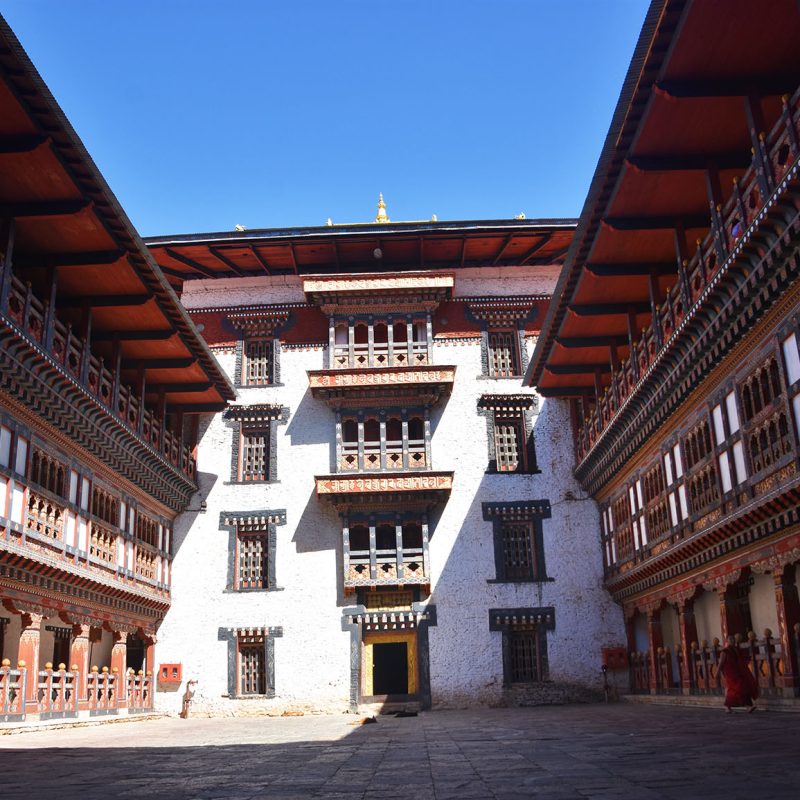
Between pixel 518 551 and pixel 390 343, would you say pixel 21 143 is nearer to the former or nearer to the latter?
pixel 390 343

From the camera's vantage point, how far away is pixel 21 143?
13.0 m

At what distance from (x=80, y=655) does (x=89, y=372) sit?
579 centimetres

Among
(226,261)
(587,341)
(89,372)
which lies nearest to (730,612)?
(587,341)

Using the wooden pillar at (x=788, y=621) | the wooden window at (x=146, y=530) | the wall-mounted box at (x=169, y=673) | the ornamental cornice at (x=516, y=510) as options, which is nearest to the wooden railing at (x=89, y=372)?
the wooden window at (x=146, y=530)

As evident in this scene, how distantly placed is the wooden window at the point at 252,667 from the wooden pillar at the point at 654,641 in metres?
9.64

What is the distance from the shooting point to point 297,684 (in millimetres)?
22703

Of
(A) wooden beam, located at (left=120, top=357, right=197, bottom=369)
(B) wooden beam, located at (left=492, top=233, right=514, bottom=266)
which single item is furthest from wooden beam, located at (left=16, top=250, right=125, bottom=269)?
(B) wooden beam, located at (left=492, top=233, right=514, bottom=266)

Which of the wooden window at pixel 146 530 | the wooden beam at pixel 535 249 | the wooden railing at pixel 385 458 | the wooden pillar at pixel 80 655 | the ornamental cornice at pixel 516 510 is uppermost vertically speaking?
the wooden beam at pixel 535 249

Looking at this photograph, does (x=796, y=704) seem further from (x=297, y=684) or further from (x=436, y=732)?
(x=297, y=684)

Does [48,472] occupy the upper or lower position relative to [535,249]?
lower

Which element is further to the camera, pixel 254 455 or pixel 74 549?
pixel 254 455

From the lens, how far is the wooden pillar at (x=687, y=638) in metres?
17.2

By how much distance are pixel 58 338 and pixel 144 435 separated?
478 centimetres

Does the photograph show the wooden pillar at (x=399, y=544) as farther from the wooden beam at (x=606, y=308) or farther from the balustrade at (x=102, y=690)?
the wooden beam at (x=606, y=308)
